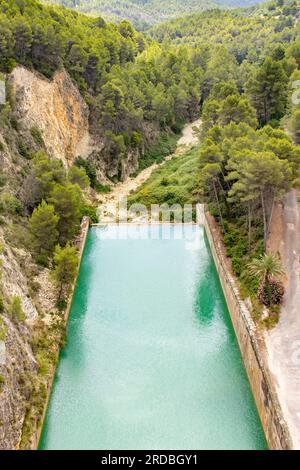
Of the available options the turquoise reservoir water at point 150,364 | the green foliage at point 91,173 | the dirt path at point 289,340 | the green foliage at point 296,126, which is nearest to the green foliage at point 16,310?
the turquoise reservoir water at point 150,364

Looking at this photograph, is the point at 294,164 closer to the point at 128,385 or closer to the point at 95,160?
the point at 128,385

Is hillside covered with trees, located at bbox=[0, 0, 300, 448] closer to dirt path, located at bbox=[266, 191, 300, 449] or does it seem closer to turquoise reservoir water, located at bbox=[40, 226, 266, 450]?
dirt path, located at bbox=[266, 191, 300, 449]

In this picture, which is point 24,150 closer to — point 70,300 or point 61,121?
point 61,121

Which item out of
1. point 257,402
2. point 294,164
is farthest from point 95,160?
point 257,402

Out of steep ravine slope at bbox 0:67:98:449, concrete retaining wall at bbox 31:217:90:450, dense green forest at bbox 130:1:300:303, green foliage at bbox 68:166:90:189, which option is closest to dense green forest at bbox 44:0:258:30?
dense green forest at bbox 130:1:300:303

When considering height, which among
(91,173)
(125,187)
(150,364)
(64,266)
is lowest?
(150,364)

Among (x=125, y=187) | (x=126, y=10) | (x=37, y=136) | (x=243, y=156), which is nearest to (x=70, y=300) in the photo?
(x=243, y=156)

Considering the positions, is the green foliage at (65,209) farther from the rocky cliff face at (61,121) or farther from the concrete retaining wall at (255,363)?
the concrete retaining wall at (255,363)

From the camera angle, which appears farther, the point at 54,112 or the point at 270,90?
the point at 270,90
